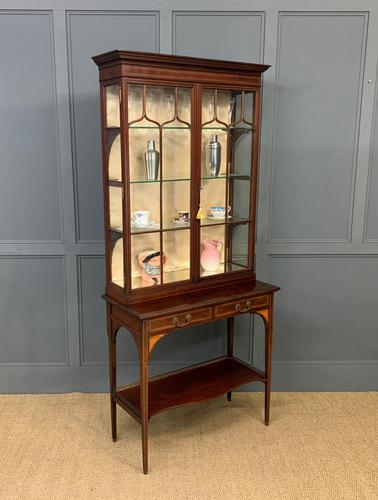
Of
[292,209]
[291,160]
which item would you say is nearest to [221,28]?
[291,160]

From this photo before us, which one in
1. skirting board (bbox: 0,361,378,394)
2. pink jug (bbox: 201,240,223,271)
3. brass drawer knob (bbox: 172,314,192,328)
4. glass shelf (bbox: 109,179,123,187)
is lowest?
skirting board (bbox: 0,361,378,394)

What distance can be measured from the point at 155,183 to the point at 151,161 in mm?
111

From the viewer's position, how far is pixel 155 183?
8.13 feet

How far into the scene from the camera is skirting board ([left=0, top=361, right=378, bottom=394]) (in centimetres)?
320

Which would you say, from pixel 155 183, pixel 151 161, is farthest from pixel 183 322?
pixel 151 161

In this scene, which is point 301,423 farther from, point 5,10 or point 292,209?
point 5,10

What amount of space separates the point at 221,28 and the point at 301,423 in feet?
7.63

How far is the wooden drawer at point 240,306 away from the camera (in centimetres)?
260

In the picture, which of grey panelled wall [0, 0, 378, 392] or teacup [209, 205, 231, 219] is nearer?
teacup [209, 205, 231, 219]

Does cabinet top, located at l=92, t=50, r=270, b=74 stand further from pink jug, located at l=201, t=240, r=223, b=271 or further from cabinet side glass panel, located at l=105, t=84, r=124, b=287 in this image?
pink jug, located at l=201, t=240, r=223, b=271

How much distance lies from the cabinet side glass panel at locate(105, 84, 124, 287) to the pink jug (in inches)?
18.2

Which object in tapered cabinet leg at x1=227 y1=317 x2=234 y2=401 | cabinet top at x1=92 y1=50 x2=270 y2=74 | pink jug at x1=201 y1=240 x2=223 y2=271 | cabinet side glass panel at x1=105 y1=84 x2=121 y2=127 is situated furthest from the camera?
tapered cabinet leg at x1=227 y1=317 x2=234 y2=401

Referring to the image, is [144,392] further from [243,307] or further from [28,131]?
[28,131]

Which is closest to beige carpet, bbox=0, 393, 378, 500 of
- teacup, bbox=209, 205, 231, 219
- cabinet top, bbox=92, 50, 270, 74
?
teacup, bbox=209, 205, 231, 219
